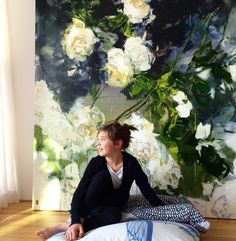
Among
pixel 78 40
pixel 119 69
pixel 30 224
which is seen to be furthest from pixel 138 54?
pixel 30 224

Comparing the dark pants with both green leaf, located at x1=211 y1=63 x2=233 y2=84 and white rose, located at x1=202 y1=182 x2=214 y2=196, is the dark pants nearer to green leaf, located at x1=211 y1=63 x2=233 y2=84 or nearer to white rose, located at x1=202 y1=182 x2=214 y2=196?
white rose, located at x1=202 y1=182 x2=214 y2=196

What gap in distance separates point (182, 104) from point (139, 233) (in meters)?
0.96

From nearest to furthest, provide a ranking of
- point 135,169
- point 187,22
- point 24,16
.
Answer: point 135,169
point 187,22
point 24,16

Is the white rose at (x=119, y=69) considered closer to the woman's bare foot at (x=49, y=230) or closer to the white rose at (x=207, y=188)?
the white rose at (x=207, y=188)

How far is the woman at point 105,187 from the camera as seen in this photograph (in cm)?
200

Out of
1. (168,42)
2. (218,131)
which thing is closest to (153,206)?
(218,131)

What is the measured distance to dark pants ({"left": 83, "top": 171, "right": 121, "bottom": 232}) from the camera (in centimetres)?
201

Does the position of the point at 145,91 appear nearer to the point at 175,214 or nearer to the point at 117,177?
the point at 117,177

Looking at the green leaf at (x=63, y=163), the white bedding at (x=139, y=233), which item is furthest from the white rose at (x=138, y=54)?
the white bedding at (x=139, y=233)

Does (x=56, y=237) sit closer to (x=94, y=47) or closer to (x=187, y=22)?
(x=94, y=47)

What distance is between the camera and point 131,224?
1.92 meters

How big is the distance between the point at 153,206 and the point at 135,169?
0.24m

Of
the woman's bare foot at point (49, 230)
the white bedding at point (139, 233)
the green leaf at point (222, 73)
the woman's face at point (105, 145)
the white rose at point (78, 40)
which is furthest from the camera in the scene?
the white rose at point (78, 40)

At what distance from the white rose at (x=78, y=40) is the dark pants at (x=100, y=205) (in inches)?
34.4
